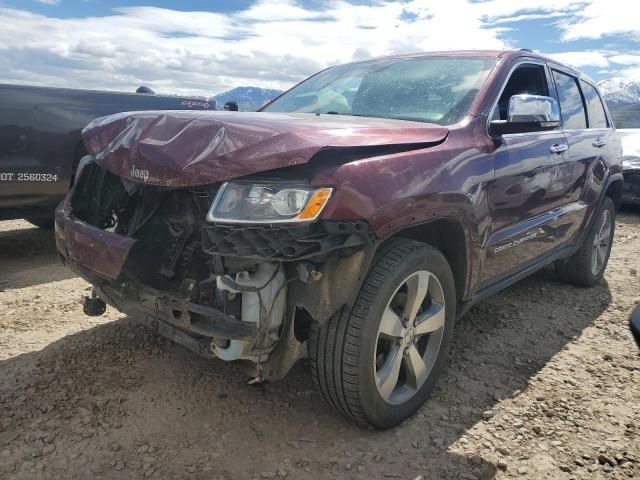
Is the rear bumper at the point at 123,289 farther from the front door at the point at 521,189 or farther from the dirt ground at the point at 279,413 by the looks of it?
the front door at the point at 521,189

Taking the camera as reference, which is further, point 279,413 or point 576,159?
point 576,159

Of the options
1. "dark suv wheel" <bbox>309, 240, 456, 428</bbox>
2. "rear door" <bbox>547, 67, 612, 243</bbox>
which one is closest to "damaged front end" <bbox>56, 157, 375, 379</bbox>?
"dark suv wheel" <bbox>309, 240, 456, 428</bbox>

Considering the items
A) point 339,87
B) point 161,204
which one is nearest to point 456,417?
point 161,204

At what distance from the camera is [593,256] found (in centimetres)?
470

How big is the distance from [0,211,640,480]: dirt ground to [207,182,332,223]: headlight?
1.06 metres

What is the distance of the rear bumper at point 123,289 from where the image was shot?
6.66 feet

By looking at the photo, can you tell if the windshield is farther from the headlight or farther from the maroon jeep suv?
the headlight

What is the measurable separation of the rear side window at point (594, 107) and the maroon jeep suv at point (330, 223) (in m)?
1.49

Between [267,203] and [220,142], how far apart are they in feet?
1.08

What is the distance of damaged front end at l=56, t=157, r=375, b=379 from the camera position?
1973 mm

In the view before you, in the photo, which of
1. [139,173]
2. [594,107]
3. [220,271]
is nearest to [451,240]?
[220,271]

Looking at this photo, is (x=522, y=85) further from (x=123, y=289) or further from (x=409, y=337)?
(x=123, y=289)

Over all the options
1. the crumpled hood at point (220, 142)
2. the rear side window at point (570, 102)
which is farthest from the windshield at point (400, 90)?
the rear side window at point (570, 102)

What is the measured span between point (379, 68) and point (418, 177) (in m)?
1.53
